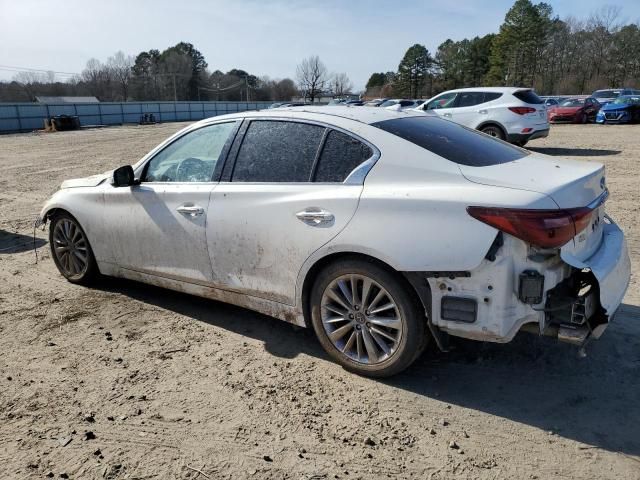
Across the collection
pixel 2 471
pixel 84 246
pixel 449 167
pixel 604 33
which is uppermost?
pixel 604 33

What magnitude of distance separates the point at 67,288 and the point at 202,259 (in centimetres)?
196

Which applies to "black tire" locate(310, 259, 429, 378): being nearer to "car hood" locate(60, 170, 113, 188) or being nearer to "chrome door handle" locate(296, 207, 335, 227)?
"chrome door handle" locate(296, 207, 335, 227)

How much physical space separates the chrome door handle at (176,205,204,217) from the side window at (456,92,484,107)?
37.9 feet

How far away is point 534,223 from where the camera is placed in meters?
2.70

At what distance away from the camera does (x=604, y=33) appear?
242ft

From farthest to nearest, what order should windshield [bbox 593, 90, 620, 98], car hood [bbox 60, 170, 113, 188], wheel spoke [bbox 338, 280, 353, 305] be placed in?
windshield [bbox 593, 90, 620, 98], car hood [bbox 60, 170, 113, 188], wheel spoke [bbox 338, 280, 353, 305]

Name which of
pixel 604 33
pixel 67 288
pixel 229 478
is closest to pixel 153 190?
pixel 67 288

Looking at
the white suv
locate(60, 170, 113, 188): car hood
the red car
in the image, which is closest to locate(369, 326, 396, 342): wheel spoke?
locate(60, 170, 113, 188): car hood

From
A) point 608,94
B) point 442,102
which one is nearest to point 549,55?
point 608,94

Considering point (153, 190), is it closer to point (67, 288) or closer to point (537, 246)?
point (67, 288)

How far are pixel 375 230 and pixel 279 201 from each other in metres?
0.76

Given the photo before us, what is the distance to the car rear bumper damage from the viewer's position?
276 cm

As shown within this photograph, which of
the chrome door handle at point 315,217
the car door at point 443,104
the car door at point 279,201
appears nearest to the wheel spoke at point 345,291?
the car door at point 279,201

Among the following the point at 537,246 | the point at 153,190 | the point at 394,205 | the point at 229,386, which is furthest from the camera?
the point at 153,190
